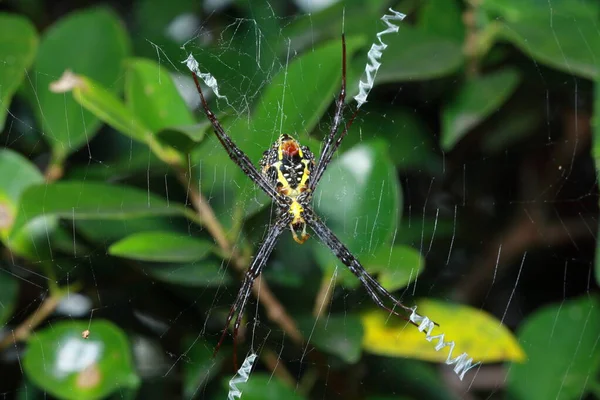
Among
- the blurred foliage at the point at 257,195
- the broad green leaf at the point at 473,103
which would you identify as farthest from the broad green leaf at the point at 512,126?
the broad green leaf at the point at 473,103

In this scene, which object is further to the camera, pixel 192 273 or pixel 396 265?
pixel 396 265

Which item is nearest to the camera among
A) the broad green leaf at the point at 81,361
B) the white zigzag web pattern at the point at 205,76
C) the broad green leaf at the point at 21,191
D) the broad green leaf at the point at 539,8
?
the broad green leaf at the point at 81,361

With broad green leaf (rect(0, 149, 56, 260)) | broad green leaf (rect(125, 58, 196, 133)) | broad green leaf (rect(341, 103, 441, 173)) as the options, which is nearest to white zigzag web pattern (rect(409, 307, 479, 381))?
broad green leaf (rect(341, 103, 441, 173))

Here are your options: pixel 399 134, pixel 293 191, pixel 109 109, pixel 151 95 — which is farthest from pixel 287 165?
pixel 109 109

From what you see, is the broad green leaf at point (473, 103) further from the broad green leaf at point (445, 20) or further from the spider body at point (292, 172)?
the spider body at point (292, 172)

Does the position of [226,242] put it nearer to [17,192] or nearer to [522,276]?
[17,192]

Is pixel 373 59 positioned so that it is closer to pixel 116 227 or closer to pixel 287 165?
pixel 287 165

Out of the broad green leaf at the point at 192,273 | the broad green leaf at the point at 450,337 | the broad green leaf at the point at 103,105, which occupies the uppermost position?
the broad green leaf at the point at 103,105
